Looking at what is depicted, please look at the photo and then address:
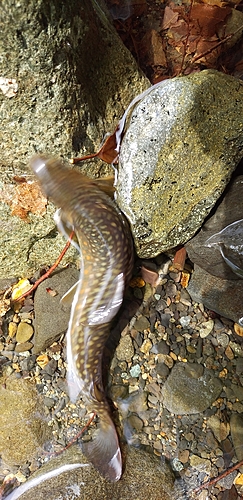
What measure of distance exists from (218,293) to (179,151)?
1307 millimetres

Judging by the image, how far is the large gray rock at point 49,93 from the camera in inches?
98.8

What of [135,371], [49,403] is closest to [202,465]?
[135,371]

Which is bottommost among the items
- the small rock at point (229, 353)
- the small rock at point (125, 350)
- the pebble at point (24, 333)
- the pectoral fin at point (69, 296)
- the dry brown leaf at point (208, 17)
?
the small rock at point (229, 353)

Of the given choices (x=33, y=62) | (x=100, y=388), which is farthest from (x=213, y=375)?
(x=33, y=62)

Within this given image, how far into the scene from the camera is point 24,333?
3598mm

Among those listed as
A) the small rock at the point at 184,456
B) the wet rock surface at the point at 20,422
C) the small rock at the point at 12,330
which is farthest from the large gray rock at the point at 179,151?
the small rock at the point at 184,456

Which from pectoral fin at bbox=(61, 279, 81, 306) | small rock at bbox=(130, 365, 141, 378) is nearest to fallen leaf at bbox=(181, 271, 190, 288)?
small rock at bbox=(130, 365, 141, 378)

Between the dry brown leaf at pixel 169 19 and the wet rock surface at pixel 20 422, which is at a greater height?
the dry brown leaf at pixel 169 19

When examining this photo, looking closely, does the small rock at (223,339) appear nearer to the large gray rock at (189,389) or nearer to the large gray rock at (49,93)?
the large gray rock at (189,389)

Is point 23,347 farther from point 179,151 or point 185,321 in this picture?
point 179,151

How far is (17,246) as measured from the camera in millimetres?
3488

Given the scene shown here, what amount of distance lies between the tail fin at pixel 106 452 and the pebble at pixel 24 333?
39.4 inches

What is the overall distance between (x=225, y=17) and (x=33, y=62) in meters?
2.43

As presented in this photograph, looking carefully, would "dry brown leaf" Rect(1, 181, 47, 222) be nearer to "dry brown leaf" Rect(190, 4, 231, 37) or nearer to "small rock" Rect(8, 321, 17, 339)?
"small rock" Rect(8, 321, 17, 339)
